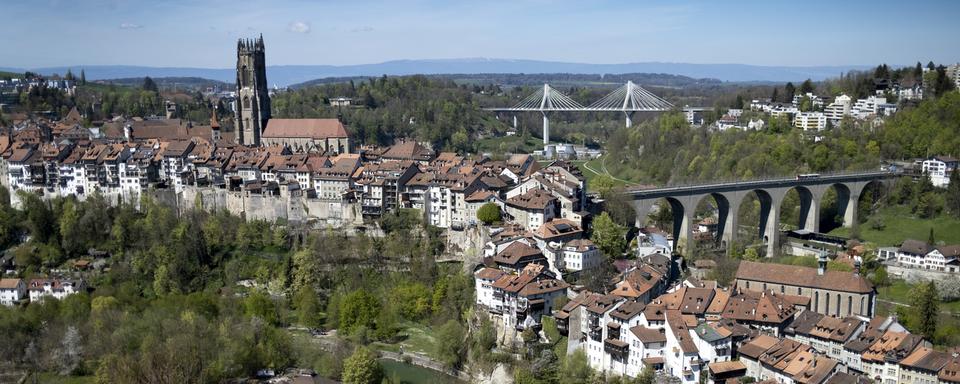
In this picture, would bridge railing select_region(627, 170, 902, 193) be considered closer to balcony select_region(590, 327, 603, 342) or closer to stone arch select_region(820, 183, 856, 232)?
stone arch select_region(820, 183, 856, 232)

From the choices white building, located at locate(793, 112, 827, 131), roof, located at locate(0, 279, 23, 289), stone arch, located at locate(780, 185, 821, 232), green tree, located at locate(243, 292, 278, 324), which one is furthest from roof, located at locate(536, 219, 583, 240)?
white building, located at locate(793, 112, 827, 131)

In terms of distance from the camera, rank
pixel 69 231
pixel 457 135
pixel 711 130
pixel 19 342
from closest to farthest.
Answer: pixel 19 342
pixel 69 231
pixel 711 130
pixel 457 135

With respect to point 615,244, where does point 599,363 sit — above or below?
below

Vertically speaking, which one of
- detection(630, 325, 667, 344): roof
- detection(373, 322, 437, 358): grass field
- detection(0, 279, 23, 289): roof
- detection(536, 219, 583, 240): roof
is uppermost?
detection(536, 219, 583, 240): roof

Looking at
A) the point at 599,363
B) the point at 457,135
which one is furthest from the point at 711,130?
the point at 599,363

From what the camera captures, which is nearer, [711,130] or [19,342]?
[19,342]

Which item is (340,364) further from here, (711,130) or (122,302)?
(711,130)

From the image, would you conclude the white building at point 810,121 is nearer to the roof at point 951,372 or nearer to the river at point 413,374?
the roof at point 951,372
